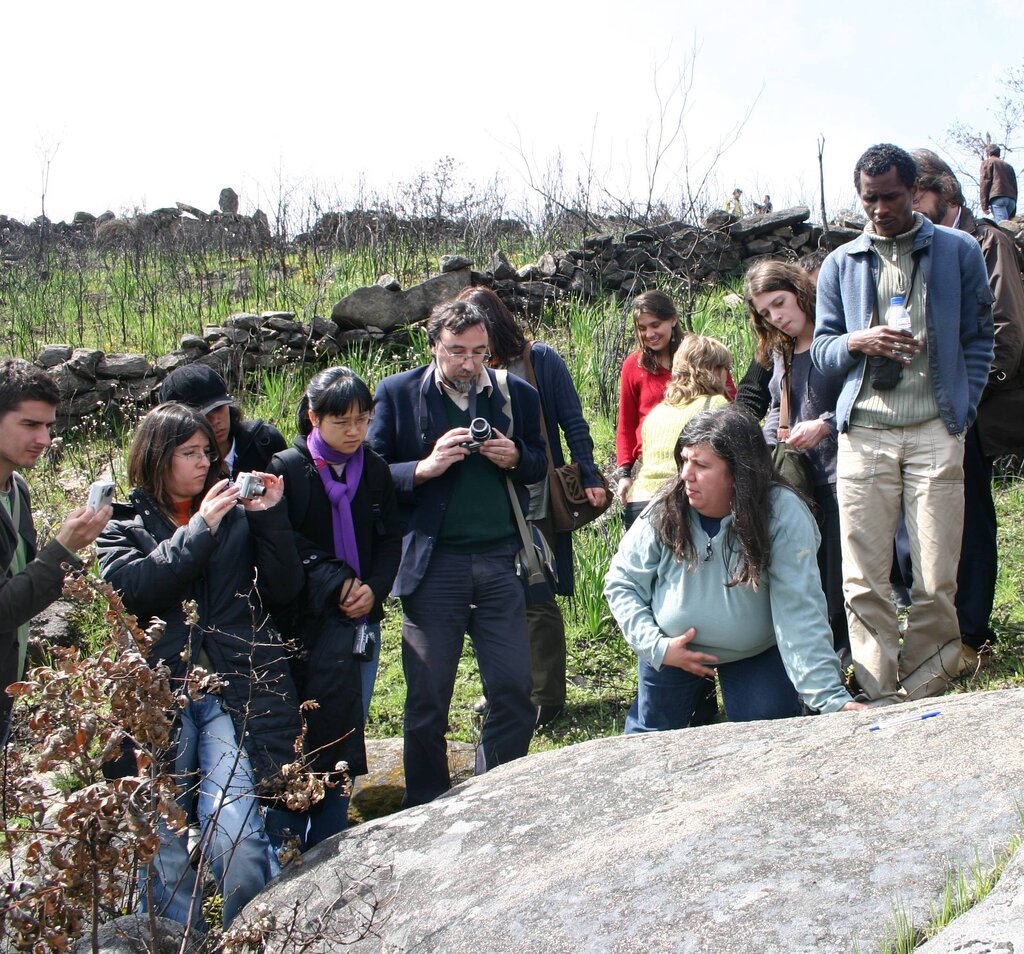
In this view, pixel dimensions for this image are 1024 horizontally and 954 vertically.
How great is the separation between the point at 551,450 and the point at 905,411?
1.52 meters

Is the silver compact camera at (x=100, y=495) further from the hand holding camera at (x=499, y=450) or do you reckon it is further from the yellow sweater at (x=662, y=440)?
the yellow sweater at (x=662, y=440)

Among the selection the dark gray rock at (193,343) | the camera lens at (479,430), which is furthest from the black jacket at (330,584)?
the dark gray rock at (193,343)

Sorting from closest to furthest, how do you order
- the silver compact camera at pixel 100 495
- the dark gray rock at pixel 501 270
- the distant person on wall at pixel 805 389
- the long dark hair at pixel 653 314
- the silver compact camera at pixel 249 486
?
1. the silver compact camera at pixel 100 495
2. the silver compact camera at pixel 249 486
3. the distant person on wall at pixel 805 389
4. the long dark hair at pixel 653 314
5. the dark gray rock at pixel 501 270

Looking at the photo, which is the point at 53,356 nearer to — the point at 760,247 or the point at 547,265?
the point at 547,265

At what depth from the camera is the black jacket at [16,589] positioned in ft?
9.63

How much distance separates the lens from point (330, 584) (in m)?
3.59

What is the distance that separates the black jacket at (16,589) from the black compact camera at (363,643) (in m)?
0.94

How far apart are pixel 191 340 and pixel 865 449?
6333 mm

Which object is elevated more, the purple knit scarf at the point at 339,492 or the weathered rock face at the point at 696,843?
the purple knit scarf at the point at 339,492

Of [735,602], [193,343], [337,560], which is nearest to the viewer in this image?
[735,602]

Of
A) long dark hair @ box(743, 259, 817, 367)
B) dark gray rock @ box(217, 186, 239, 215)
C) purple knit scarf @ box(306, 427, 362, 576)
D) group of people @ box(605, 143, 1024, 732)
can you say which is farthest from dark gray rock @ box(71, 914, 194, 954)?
dark gray rock @ box(217, 186, 239, 215)

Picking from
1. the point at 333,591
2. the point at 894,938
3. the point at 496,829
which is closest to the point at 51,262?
the point at 333,591

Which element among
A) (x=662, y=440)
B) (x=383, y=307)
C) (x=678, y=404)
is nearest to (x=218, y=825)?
(x=662, y=440)

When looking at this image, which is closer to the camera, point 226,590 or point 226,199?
point 226,590
